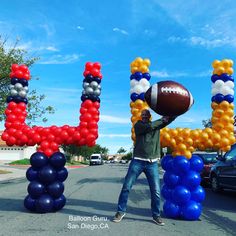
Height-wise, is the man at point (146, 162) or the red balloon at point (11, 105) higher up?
the red balloon at point (11, 105)

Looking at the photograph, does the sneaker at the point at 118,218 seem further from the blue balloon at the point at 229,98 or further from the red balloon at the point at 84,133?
the blue balloon at the point at 229,98

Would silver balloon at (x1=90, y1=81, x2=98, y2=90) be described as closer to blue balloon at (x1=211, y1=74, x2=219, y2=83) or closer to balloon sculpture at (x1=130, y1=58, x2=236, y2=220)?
balloon sculpture at (x1=130, y1=58, x2=236, y2=220)

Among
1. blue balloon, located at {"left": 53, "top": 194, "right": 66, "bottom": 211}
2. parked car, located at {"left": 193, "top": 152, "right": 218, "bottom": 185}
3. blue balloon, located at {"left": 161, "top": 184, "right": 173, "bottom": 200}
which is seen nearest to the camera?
blue balloon, located at {"left": 161, "top": 184, "right": 173, "bottom": 200}

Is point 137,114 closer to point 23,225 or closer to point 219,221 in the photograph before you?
point 219,221

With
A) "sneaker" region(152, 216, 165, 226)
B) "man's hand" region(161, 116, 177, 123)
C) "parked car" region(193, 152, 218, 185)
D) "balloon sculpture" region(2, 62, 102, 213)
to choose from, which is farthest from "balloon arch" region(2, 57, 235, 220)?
"parked car" region(193, 152, 218, 185)

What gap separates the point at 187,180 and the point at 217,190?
5.76 meters

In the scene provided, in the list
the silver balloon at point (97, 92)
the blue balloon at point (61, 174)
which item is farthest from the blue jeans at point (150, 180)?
the silver balloon at point (97, 92)

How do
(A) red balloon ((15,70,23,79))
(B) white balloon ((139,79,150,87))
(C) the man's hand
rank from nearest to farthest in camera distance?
(C) the man's hand → (B) white balloon ((139,79,150,87)) → (A) red balloon ((15,70,23,79))

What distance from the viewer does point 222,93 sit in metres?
7.87

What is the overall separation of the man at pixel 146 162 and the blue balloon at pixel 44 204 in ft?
5.09

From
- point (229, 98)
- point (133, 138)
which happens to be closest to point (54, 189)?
point (133, 138)

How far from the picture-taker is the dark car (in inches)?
425

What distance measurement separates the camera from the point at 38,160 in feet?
25.0

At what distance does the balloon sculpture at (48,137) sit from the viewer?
7527 mm
